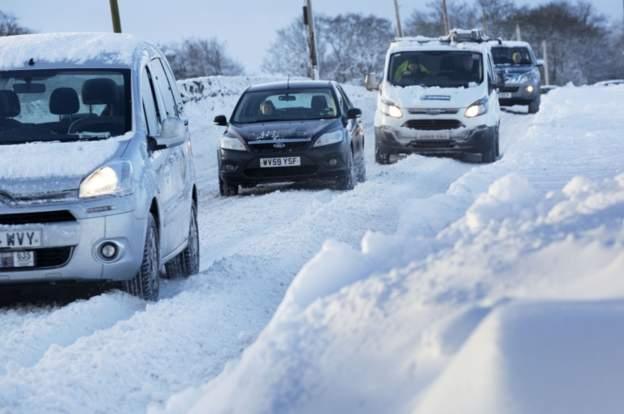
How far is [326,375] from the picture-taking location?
3277 mm

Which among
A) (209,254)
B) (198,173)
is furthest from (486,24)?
(209,254)

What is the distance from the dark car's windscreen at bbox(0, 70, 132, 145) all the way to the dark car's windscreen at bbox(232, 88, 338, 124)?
292 inches

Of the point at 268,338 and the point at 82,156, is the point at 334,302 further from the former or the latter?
the point at 82,156

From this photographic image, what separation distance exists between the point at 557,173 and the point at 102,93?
671 cm

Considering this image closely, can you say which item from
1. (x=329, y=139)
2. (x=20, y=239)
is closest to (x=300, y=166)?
(x=329, y=139)

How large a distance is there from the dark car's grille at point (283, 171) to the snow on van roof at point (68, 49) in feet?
20.7

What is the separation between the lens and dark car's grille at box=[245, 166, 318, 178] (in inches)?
574

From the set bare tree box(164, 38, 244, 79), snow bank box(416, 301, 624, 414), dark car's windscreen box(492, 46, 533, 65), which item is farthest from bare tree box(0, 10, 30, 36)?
snow bank box(416, 301, 624, 414)

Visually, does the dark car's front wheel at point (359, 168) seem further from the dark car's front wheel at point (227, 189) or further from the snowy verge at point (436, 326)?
the snowy verge at point (436, 326)

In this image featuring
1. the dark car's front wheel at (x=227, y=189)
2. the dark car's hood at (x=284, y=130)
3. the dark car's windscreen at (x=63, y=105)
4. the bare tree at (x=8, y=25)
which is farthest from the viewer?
the bare tree at (x=8, y=25)

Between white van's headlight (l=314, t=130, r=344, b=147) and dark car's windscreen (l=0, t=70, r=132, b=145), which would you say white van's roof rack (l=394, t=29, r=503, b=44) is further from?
dark car's windscreen (l=0, t=70, r=132, b=145)

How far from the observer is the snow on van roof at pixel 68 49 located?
26.3 feet

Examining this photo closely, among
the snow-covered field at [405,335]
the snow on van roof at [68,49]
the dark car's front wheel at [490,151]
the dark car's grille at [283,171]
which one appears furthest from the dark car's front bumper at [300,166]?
the snow-covered field at [405,335]

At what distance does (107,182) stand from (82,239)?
0.36 meters
